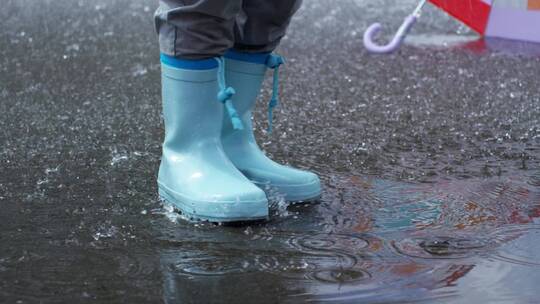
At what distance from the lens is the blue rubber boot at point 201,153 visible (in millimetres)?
1732

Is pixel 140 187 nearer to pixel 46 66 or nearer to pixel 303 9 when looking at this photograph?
pixel 46 66

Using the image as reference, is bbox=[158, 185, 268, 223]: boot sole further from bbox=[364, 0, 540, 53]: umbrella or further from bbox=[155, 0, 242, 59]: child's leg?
bbox=[364, 0, 540, 53]: umbrella

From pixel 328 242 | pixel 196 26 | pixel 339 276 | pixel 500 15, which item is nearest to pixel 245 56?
pixel 196 26

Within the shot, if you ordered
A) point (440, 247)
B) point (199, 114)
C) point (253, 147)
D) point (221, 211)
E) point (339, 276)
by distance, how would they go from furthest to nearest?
Result: 1. point (253, 147)
2. point (199, 114)
3. point (221, 211)
4. point (440, 247)
5. point (339, 276)

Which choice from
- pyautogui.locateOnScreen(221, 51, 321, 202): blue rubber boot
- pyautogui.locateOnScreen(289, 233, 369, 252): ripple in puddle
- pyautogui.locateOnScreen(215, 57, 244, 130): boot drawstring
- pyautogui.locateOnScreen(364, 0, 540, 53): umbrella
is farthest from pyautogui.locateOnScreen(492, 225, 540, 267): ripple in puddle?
pyautogui.locateOnScreen(364, 0, 540, 53): umbrella

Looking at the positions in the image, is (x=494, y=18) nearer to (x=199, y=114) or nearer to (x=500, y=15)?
(x=500, y=15)

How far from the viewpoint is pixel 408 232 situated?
1.68 metres

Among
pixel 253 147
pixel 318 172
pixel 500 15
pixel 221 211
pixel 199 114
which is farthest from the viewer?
pixel 500 15

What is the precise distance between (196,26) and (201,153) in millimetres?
245

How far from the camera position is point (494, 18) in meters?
3.27

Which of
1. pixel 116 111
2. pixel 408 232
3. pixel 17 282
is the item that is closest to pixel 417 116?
pixel 116 111

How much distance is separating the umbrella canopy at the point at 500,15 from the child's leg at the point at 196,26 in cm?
131

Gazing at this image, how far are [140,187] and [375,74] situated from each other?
4.36ft

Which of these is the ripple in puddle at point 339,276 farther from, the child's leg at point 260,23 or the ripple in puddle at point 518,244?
the child's leg at point 260,23
